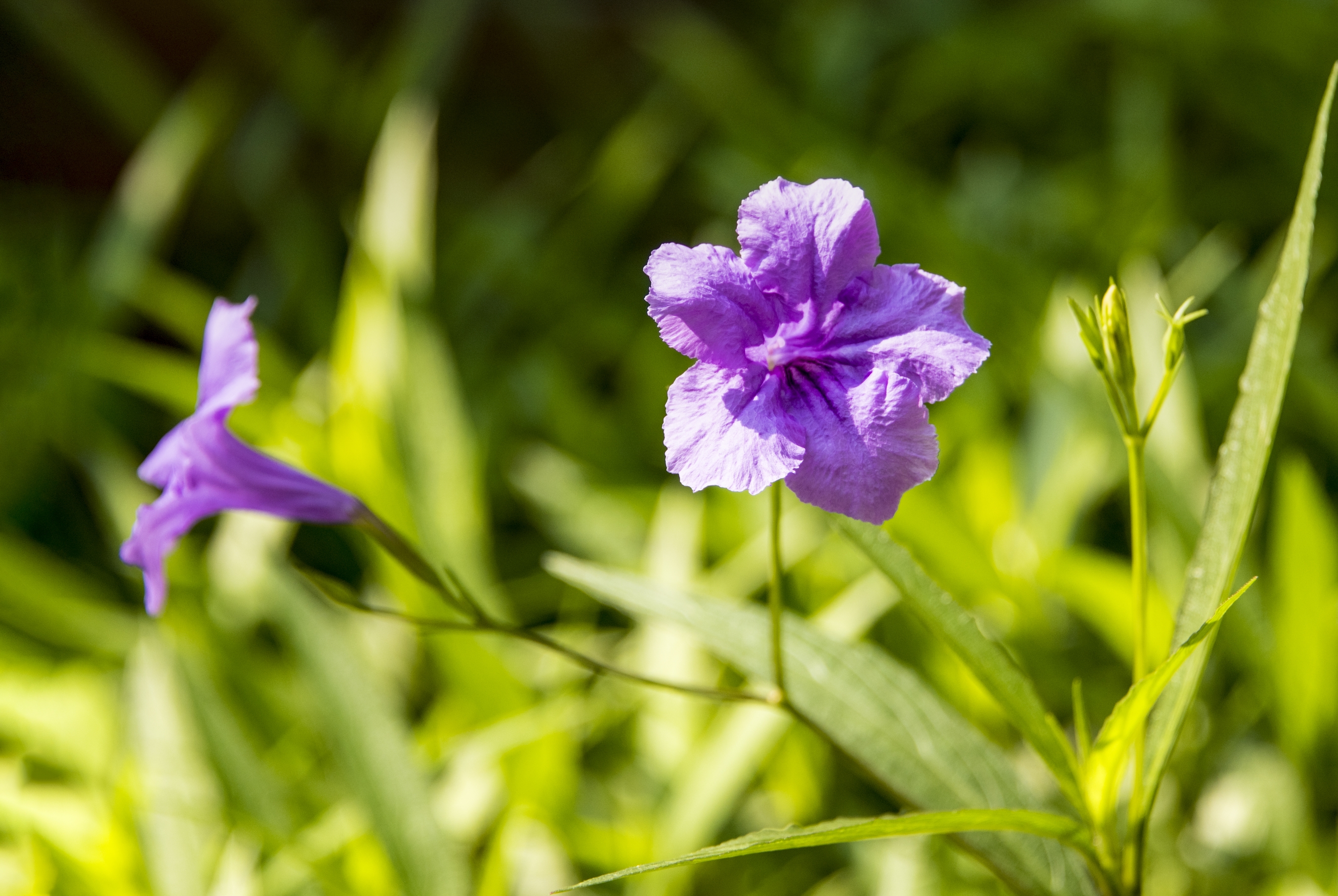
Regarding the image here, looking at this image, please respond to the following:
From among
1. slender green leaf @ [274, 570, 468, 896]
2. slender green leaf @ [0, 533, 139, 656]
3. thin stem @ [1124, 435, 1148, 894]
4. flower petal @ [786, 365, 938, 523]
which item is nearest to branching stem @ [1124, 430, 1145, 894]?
thin stem @ [1124, 435, 1148, 894]

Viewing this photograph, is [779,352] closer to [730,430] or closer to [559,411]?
[730,430]

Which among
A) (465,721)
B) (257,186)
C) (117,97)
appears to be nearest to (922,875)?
Answer: (465,721)

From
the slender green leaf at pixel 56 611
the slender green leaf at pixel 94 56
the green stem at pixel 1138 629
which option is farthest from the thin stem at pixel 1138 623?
the slender green leaf at pixel 94 56

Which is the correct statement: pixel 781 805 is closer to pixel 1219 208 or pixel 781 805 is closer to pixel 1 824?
pixel 1 824

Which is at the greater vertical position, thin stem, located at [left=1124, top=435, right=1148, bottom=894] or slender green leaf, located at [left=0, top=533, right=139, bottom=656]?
thin stem, located at [left=1124, top=435, right=1148, bottom=894]

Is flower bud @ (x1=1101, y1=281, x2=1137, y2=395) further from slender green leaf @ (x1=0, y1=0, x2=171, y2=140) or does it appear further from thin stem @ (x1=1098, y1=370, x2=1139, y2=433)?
slender green leaf @ (x1=0, y1=0, x2=171, y2=140)

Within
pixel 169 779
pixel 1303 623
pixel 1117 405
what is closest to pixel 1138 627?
pixel 1117 405
